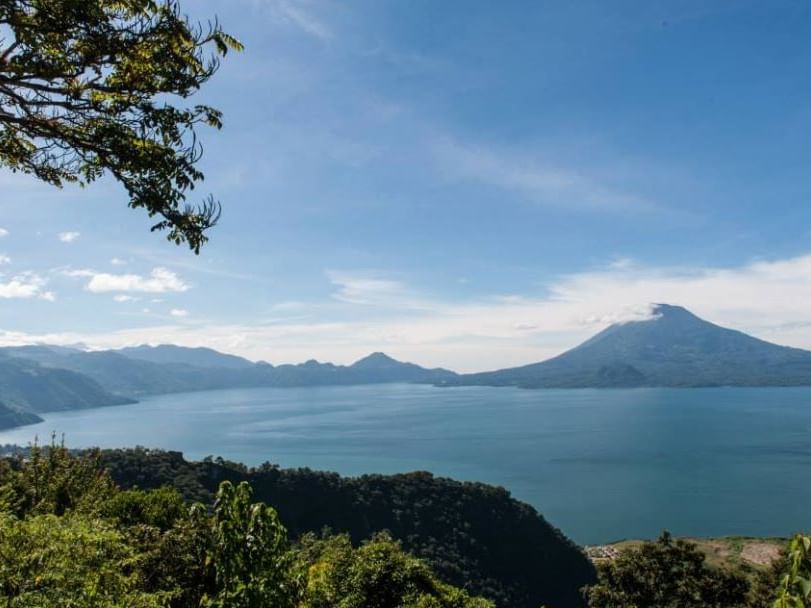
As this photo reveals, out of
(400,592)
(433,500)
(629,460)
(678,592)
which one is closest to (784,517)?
(629,460)

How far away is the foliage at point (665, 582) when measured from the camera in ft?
77.5

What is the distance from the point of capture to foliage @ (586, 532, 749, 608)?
2362cm

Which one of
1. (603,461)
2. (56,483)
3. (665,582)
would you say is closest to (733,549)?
(665,582)

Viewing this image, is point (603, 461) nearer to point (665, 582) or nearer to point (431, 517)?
point (431, 517)

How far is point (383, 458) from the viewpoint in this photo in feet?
461

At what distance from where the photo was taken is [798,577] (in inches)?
96.3

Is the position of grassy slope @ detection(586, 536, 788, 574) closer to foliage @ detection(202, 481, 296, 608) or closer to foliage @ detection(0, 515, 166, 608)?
foliage @ detection(202, 481, 296, 608)

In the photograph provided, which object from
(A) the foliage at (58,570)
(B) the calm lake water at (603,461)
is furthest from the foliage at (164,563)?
(B) the calm lake water at (603,461)

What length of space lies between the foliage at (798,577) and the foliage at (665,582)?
2563 centimetres

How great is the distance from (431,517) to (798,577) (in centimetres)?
7053

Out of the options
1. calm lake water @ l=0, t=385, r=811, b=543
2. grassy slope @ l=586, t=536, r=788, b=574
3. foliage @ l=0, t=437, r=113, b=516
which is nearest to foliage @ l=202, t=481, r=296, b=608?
foliage @ l=0, t=437, r=113, b=516

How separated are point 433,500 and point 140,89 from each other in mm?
70107

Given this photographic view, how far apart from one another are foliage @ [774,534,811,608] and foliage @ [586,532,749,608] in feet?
84.1

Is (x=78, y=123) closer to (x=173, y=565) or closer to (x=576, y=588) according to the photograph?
(x=173, y=565)
